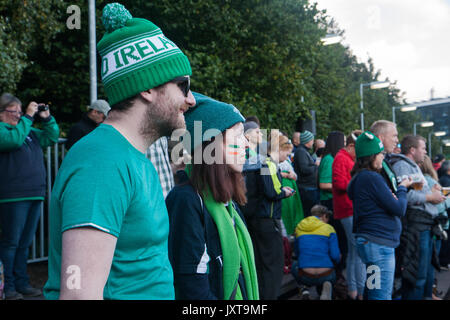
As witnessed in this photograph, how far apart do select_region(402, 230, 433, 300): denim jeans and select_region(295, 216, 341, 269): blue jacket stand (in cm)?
88

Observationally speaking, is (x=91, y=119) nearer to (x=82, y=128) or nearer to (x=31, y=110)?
(x=82, y=128)

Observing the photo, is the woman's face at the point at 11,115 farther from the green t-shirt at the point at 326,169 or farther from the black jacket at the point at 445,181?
the black jacket at the point at 445,181

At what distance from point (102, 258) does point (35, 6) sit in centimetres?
775

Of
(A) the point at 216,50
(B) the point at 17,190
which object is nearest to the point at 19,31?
(B) the point at 17,190

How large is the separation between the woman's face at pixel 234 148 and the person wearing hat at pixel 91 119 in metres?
3.00

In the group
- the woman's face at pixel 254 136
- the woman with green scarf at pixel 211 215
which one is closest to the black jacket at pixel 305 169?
the woman's face at pixel 254 136

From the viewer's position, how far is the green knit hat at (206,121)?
2.62 meters

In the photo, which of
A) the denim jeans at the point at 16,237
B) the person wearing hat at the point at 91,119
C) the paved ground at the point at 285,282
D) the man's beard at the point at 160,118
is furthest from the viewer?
the paved ground at the point at 285,282

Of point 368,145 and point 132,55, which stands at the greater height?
point 132,55

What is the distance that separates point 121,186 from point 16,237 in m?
4.14

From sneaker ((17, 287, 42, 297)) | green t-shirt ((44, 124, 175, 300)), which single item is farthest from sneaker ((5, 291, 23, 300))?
green t-shirt ((44, 124, 175, 300))

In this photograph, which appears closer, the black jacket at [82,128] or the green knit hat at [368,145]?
the green knit hat at [368,145]

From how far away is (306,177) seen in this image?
8.28m

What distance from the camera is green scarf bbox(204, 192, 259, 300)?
2420 mm
